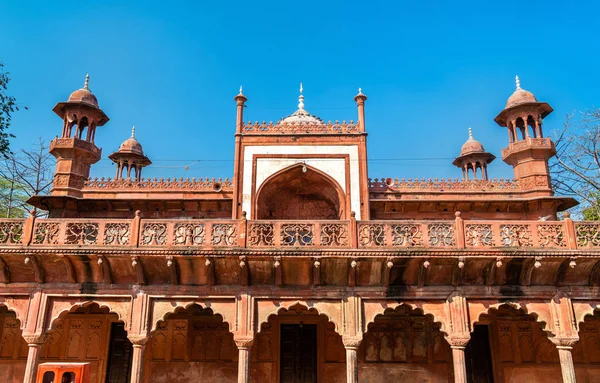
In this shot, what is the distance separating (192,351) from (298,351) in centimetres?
320

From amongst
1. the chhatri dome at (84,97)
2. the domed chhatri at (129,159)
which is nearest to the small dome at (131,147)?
the domed chhatri at (129,159)

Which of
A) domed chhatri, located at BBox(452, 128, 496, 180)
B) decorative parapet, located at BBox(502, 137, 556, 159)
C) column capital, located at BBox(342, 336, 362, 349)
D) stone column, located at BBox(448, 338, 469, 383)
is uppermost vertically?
domed chhatri, located at BBox(452, 128, 496, 180)

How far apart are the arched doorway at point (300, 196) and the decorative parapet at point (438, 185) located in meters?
1.72

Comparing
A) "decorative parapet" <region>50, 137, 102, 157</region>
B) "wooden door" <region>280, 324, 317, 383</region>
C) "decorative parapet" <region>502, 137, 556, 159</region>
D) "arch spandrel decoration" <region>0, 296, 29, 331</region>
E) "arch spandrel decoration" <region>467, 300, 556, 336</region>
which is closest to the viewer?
"arch spandrel decoration" <region>467, 300, 556, 336</region>

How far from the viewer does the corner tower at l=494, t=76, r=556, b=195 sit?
61.1 feet

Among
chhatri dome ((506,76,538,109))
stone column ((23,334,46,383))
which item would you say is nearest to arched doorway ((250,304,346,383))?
stone column ((23,334,46,383))

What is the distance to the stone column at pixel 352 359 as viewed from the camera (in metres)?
11.9

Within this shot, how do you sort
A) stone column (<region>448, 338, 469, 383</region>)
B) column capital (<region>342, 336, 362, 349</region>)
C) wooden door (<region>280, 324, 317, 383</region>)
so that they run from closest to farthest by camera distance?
stone column (<region>448, 338, 469, 383</region>)
column capital (<region>342, 336, 362, 349</region>)
wooden door (<region>280, 324, 317, 383</region>)

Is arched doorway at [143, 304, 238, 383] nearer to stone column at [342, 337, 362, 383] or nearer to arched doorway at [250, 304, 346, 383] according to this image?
arched doorway at [250, 304, 346, 383]

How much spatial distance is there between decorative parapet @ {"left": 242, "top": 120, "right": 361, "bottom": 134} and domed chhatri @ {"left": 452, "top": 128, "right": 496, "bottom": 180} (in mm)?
9184

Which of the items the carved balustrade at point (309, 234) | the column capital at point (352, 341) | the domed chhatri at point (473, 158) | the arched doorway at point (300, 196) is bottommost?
the column capital at point (352, 341)

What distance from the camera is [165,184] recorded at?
61.6 ft

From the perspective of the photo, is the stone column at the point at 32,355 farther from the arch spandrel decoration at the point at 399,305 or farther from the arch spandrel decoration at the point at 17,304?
the arch spandrel decoration at the point at 399,305

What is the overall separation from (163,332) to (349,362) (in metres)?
6.16
